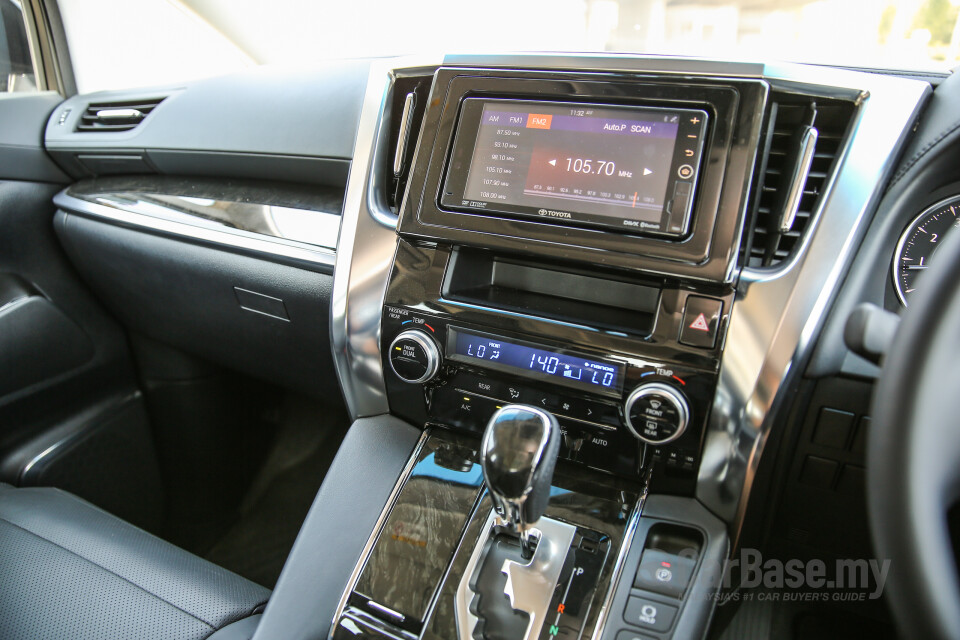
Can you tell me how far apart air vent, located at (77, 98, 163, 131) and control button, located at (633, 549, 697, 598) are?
5.06ft

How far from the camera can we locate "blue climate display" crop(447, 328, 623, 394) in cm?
80

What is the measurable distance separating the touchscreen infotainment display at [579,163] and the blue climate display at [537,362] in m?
0.17

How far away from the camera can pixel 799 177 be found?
0.76 meters

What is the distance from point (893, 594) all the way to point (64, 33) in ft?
8.02

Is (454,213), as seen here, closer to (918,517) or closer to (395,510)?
(395,510)

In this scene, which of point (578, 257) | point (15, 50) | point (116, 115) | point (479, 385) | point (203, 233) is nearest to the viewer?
point (578, 257)

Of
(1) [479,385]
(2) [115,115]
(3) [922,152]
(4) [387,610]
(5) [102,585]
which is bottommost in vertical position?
(5) [102,585]

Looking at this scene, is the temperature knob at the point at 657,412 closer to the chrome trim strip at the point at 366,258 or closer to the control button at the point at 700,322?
the control button at the point at 700,322

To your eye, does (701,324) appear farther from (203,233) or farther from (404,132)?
(203,233)

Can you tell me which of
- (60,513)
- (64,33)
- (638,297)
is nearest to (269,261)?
(60,513)

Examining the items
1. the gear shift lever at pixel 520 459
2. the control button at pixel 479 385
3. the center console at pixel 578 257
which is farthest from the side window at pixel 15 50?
the gear shift lever at pixel 520 459

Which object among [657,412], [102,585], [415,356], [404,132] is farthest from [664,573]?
[102,585]

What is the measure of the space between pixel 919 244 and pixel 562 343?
455 millimetres

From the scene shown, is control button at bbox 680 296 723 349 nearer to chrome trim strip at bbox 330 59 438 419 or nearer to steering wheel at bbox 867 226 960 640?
steering wheel at bbox 867 226 960 640
